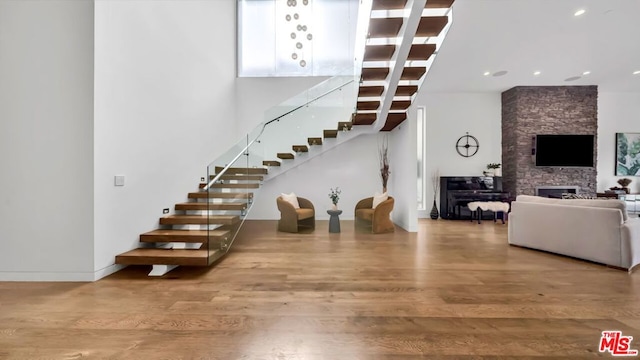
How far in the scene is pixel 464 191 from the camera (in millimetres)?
7262

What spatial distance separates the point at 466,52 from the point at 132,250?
24.0 ft

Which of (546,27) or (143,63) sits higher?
(546,27)

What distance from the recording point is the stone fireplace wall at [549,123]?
24.0 ft

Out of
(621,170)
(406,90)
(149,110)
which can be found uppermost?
(406,90)

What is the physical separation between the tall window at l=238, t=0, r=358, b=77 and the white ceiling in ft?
10.1

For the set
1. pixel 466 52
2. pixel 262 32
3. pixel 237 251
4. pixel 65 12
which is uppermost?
pixel 262 32

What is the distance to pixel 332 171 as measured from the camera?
7.71 m

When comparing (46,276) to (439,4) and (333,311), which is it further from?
(439,4)

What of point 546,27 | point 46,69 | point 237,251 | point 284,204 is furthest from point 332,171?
point 46,69

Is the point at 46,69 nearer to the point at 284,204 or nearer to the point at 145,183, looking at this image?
the point at 145,183

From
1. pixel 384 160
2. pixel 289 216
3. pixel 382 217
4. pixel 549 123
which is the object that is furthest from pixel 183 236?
pixel 549 123

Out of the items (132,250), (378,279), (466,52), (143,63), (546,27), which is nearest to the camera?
(378,279)

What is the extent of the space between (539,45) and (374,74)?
378cm

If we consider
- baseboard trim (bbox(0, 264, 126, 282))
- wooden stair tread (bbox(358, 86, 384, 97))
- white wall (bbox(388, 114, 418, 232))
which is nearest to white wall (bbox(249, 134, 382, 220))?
white wall (bbox(388, 114, 418, 232))
